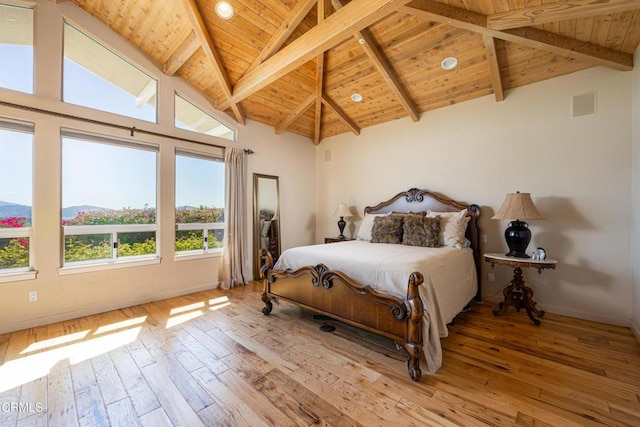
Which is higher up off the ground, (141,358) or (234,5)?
(234,5)

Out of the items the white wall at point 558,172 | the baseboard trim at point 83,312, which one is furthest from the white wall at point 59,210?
the white wall at point 558,172

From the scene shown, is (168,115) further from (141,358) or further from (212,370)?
(212,370)

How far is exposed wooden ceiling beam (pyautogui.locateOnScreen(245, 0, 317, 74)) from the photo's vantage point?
2.96 m

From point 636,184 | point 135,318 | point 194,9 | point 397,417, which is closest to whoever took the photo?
point 397,417

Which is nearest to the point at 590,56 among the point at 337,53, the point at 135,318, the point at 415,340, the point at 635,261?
the point at 635,261

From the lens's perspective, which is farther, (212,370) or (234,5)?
(234,5)

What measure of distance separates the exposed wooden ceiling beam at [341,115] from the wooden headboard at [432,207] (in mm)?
1582

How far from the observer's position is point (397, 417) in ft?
5.12

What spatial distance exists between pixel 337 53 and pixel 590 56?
2.83 metres

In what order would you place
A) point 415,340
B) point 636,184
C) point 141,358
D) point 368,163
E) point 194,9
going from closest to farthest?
point 415,340, point 141,358, point 636,184, point 194,9, point 368,163

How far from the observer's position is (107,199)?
337cm

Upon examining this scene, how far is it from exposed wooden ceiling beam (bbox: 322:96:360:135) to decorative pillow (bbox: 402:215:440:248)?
7.51ft

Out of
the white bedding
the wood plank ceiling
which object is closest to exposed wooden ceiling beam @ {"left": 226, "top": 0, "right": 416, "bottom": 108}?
the wood plank ceiling

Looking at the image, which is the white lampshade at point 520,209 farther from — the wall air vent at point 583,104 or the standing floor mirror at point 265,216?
the standing floor mirror at point 265,216
